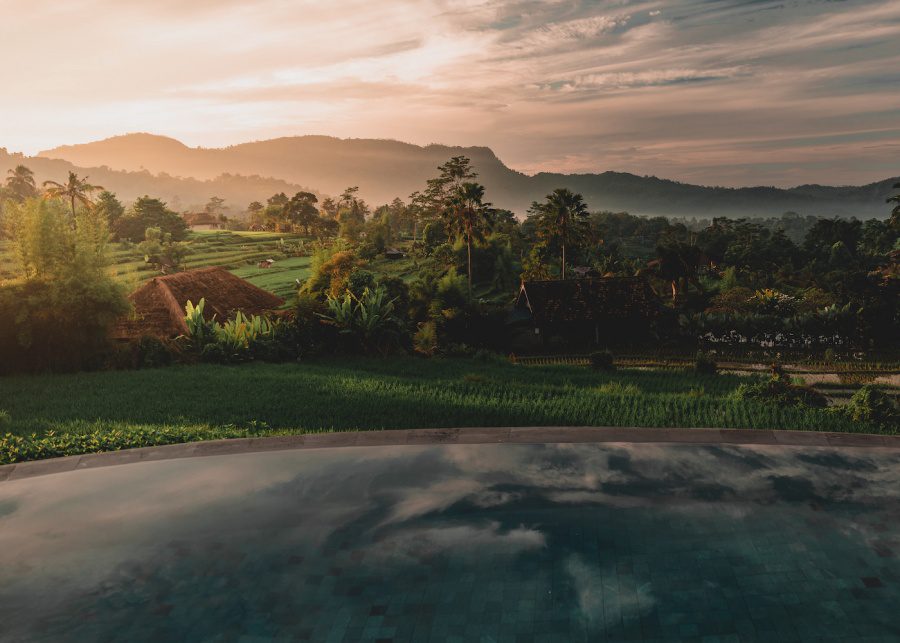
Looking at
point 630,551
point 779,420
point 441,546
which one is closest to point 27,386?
point 441,546

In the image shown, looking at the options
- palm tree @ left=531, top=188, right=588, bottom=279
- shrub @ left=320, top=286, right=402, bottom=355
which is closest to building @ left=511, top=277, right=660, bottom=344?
shrub @ left=320, top=286, right=402, bottom=355

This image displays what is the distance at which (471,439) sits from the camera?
8398mm

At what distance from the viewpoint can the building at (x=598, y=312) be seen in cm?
2842

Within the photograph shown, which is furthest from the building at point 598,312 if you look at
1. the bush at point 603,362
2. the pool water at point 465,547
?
the pool water at point 465,547

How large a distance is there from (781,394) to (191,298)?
796 inches

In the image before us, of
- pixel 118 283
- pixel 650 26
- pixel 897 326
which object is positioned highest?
pixel 650 26

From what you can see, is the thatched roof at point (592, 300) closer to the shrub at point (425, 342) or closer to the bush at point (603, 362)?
the shrub at point (425, 342)

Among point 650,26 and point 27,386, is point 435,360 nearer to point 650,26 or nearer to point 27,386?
point 27,386

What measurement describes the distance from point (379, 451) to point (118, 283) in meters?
10.2

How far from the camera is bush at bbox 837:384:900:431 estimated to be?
9.13 meters

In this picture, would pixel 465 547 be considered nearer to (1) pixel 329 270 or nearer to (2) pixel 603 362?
(2) pixel 603 362

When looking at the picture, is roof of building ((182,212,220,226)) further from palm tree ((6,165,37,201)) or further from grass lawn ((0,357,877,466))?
grass lawn ((0,357,877,466))

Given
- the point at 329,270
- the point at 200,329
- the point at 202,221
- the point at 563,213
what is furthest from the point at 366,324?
the point at 202,221

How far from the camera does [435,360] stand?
15.5 m
